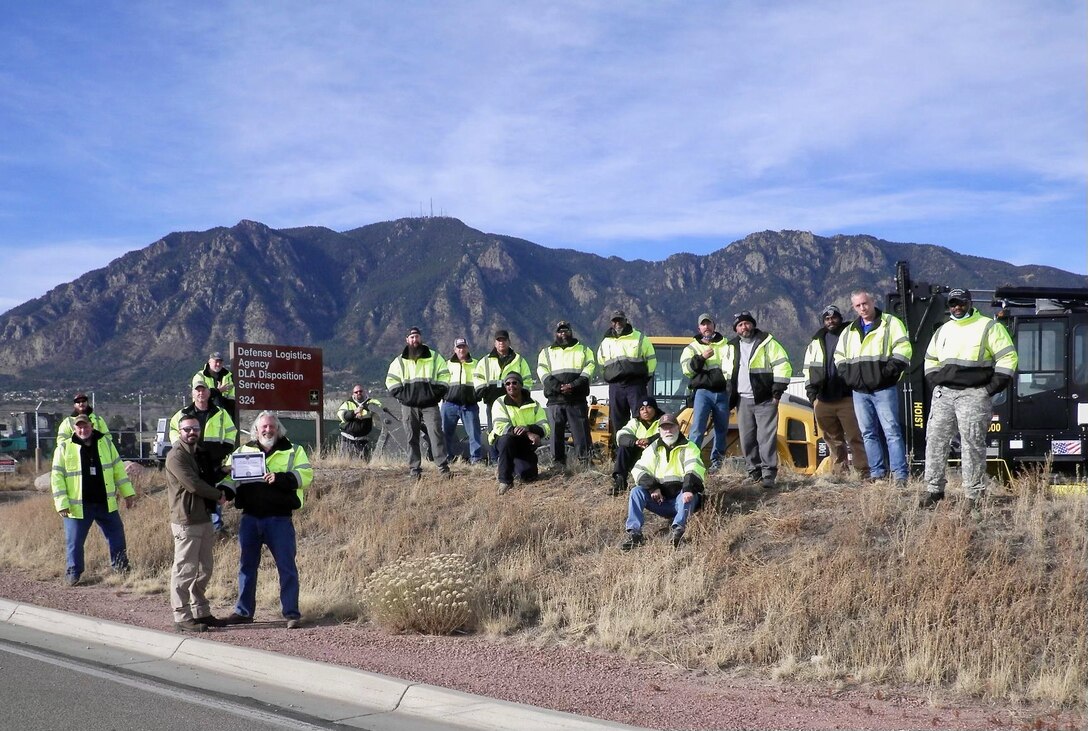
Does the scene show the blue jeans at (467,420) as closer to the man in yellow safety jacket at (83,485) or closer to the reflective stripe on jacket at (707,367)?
the reflective stripe on jacket at (707,367)

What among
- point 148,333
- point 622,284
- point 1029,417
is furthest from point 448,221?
point 1029,417

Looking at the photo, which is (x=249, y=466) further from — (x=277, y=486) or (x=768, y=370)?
(x=768, y=370)

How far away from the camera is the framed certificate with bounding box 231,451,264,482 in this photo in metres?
9.34

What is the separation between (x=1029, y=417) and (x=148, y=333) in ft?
433

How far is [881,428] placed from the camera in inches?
443

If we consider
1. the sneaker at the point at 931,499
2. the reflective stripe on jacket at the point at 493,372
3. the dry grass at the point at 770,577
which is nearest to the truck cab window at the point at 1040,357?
the dry grass at the point at 770,577

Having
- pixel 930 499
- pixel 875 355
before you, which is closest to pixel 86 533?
pixel 875 355

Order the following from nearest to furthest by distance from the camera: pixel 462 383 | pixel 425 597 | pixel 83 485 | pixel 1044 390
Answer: pixel 425 597, pixel 83 485, pixel 1044 390, pixel 462 383

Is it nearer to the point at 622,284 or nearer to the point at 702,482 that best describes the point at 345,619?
the point at 702,482

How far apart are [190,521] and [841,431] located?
7.14m

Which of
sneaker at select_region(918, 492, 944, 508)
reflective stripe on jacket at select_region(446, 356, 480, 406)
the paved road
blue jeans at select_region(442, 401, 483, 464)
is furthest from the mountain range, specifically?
the paved road

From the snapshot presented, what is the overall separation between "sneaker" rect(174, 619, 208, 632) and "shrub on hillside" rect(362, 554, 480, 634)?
153cm

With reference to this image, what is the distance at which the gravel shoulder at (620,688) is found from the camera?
6562 mm

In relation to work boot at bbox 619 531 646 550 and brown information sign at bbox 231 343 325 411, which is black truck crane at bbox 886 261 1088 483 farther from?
brown information sign at bbox 231 343 325 411
